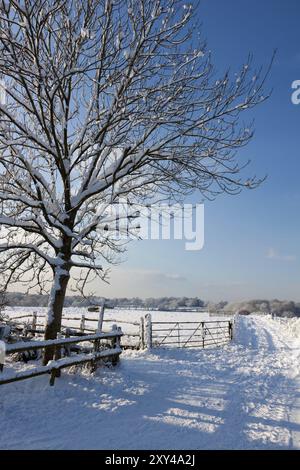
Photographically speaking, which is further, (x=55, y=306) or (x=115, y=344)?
(x=115, y=344)

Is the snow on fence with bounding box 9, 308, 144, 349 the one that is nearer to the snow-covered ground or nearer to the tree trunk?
the tree trunk

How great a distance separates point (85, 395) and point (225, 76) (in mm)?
8359

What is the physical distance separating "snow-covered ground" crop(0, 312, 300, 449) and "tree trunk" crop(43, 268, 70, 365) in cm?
102

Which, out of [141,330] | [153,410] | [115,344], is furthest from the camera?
[141,330]

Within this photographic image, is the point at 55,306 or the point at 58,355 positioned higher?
the point at 55,306

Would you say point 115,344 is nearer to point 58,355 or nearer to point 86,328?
point 58,355

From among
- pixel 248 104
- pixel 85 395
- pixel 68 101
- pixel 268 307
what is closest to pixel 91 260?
pixel 85 395

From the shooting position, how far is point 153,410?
702 cm

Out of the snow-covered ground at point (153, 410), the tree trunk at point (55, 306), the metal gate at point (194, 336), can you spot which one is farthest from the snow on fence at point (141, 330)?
the snow-covered ground at point (153, 410)

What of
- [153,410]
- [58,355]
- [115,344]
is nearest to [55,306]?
[58,355]

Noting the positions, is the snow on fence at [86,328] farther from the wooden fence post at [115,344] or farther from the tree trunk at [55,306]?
the tree trunk at [55,306]

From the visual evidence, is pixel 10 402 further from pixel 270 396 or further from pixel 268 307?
pixel 268 307

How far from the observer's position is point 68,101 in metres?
9.34

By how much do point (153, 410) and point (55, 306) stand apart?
12.3 ft
